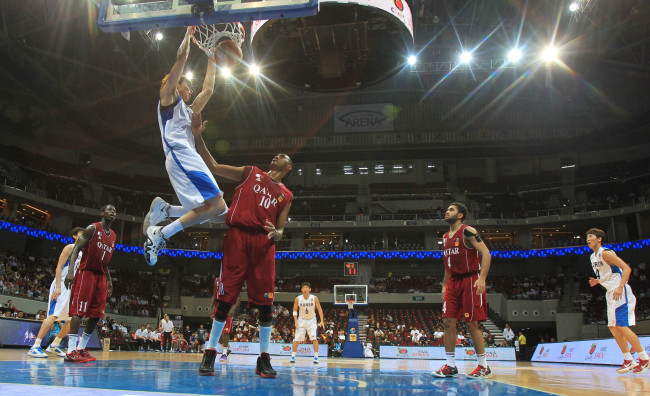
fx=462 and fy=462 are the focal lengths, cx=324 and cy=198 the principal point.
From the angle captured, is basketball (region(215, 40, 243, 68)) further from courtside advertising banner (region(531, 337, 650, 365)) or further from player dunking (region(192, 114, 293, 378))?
courtside advertising banner (region(531, 337, 650, 365))

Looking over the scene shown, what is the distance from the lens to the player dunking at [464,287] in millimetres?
5512

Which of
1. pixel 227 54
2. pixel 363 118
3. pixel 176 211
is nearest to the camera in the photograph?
pixel 227 54

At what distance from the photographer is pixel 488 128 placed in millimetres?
35531

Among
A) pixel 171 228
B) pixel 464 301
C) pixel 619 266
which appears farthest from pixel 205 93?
pixel 619 266

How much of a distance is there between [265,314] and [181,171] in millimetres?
1647

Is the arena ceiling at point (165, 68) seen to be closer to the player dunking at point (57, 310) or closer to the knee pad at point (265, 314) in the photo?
the player dunking at point (57, 310)

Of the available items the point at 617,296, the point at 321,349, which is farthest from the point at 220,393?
the point at 321,349

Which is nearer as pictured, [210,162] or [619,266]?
[210,162]

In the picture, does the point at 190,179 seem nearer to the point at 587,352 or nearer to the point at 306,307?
the point at 306,307

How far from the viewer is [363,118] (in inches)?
1439

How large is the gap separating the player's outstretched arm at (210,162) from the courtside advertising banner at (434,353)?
669 inches

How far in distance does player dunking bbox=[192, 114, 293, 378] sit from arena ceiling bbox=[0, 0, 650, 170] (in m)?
13.1

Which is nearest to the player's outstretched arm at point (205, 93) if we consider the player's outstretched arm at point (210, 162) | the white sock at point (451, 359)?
the player's outstretched arm at point (210, 162)

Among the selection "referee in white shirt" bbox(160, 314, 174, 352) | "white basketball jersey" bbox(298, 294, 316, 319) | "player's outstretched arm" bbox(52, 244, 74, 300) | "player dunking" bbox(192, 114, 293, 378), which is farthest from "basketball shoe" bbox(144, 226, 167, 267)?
"referee in white shirt" bbox(160, 314, 174, 352)
